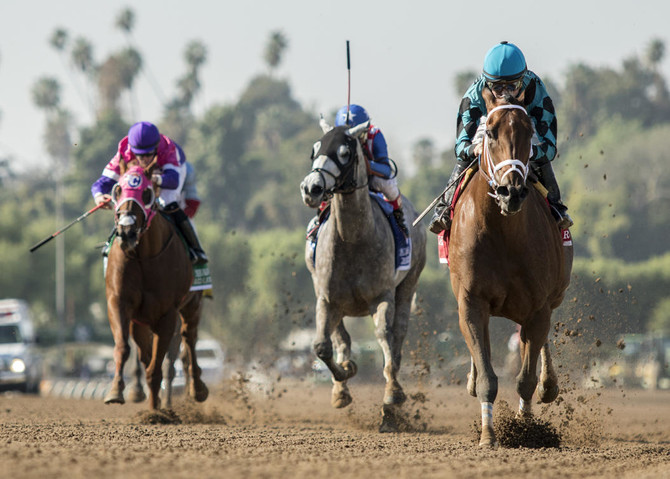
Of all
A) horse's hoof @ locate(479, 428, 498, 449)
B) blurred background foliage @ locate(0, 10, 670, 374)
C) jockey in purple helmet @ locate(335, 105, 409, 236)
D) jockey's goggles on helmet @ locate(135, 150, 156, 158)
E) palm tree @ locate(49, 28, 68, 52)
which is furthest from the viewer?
palm tree @ locate(49, 28, 68, 52)

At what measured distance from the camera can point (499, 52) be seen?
9.56 m

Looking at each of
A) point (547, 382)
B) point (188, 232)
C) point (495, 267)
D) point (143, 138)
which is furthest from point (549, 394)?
point (143, 138)

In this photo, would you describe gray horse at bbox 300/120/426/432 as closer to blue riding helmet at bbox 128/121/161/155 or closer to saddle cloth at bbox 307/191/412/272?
saddle cloth at bbox 307/191/412/272

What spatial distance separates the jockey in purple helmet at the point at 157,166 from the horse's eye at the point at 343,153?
2.89 meters

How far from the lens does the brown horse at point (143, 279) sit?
1184 centimetres

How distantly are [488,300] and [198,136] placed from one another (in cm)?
9403

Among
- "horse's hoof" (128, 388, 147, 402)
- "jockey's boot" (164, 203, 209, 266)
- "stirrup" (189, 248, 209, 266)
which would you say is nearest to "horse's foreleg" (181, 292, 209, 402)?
"stirrup" (189, 248, 209, 266)

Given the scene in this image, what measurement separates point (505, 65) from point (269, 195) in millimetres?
89598

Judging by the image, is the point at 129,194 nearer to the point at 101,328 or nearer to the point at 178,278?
the point at 178,278

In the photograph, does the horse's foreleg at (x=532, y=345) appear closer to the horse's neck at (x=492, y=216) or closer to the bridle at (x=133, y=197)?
the horse's neck at (x=492, y=216)

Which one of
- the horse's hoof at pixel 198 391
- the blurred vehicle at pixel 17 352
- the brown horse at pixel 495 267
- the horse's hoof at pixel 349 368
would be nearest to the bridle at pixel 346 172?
the brown horse at pixel 495 267

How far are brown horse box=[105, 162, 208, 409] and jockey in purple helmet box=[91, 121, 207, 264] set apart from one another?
22 cm

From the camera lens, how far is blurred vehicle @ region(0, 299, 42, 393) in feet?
92.5

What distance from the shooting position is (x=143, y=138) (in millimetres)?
12867
